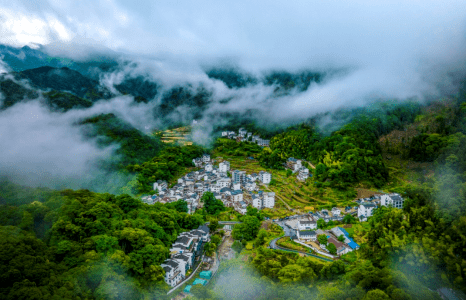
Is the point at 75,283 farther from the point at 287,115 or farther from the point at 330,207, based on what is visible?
the point at 287,115

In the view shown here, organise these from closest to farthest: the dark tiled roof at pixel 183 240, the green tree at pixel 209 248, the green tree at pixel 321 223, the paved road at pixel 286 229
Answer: the dark tiled roof at pixel 183 240 < the green tree at pixel 209 248 < the paved road at pixel 286 229 < the green tree at pixel 321 223

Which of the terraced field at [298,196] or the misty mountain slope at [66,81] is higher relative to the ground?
the misty mountain slope at [66,81]

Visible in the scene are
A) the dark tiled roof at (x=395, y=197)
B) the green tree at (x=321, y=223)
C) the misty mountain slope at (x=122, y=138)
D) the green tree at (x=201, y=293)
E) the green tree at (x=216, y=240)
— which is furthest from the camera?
the misty mountain slope at (x=122, y=138)

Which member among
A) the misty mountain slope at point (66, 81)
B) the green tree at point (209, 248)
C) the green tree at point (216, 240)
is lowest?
the green tree at point (209, 248)

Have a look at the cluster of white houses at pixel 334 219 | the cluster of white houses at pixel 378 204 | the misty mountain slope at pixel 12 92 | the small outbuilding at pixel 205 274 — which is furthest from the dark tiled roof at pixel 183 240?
the misty mountain slope at pixel 12 92

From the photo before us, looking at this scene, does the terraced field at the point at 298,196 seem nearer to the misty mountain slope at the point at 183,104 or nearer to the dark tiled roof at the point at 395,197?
the dark tiled roof at the point at 395,197

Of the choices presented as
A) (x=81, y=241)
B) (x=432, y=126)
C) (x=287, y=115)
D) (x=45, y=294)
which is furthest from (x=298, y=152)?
(x=45, y=294)

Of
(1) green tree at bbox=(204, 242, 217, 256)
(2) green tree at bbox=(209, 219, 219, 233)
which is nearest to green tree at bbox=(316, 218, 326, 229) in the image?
(2) green tree at bbox=(209, 219, 219, 233)

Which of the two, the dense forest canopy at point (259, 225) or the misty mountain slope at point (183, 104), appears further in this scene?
the misty mountain slope at point (183, 104)
